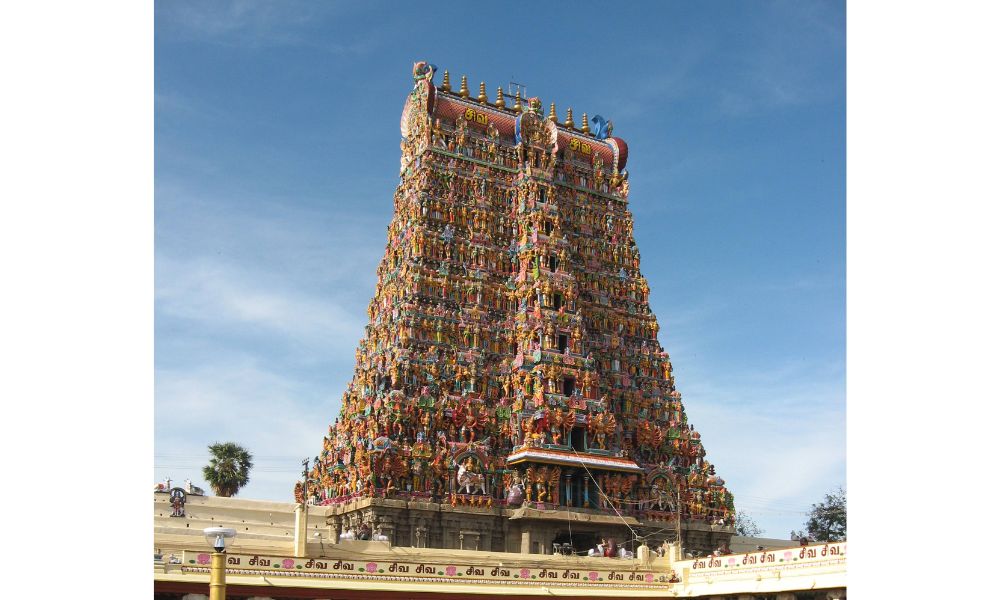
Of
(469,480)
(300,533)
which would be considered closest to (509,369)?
(469,480)

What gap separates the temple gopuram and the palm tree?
219 inches

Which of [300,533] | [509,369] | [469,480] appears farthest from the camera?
[509,369]

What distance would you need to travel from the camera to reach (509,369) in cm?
5869

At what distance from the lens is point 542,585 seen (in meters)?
39.4

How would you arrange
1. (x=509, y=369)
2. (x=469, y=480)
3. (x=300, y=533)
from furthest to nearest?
1. (x=509, y=369)
2. (x=469, y=480)
3. (x=300, y=533)

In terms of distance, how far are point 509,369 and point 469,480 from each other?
24.7 feet

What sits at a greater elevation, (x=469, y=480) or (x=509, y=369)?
(x=509, y=369)

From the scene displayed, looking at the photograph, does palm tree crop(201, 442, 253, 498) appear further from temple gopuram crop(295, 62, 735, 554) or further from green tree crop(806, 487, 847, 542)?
green tree crop(806, 487, 847, 542)

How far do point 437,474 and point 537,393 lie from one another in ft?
23.9

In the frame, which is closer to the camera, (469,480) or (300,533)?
(300,533)

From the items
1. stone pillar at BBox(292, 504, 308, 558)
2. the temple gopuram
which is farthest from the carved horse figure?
stone pillar at BBox(292, 504, 308, 558)

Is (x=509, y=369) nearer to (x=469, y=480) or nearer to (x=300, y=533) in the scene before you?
(x=469, y=480)

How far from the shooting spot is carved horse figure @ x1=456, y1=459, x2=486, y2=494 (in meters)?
53.9
